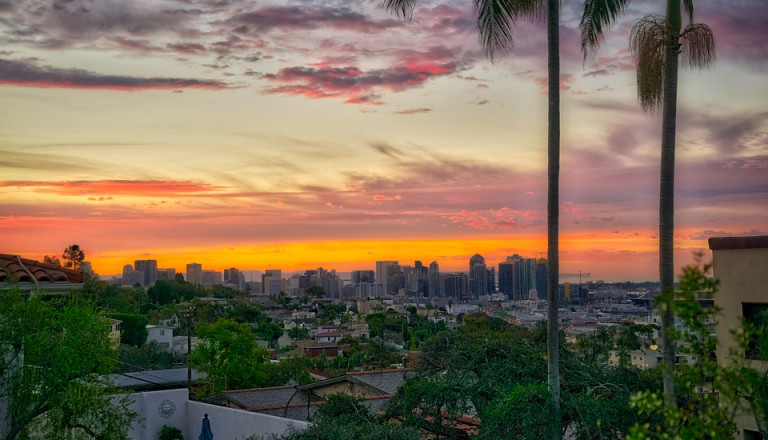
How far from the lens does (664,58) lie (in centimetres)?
1395

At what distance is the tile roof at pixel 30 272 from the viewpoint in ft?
37.5

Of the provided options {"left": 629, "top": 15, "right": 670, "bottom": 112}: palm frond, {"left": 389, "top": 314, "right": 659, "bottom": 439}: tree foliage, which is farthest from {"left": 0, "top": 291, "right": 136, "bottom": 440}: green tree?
{"left": 629, "top": 15, "right": 670, "bottom": 112}: palm frond

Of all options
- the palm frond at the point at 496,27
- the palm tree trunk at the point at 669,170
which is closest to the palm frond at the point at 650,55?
the palm tree trunk at the point at 669,170

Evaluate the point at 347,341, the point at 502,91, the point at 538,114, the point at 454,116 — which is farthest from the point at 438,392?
the point at 347,341

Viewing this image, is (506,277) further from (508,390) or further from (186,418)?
(508,390)

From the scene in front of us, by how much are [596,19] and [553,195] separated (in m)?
3.53

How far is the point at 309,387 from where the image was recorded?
2267cm

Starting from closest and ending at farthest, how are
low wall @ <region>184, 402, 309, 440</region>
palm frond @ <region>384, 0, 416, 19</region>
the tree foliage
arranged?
the tree foliage, palm frond @ <region>384, 0, 416, 19</region>, low wall @ <region>184, 402, 309, 440</region>

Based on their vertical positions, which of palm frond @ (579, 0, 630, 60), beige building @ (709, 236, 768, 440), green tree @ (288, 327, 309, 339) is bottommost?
green tree @ (288, 327, 309, 339)

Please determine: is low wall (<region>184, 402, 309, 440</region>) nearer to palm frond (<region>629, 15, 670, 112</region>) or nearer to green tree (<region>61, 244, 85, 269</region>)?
palm frond (<region>629, 15, 670, 112</region>)

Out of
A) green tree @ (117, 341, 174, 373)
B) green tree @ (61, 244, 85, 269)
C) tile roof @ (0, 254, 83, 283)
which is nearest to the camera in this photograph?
tile roof @ (0, 254, 83, 283)

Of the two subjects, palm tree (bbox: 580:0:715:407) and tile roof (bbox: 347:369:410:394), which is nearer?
palm tree (bbox: 580:0:715:407)

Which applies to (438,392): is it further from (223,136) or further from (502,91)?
(223,136)

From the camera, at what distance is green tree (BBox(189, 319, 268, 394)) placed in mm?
41188
